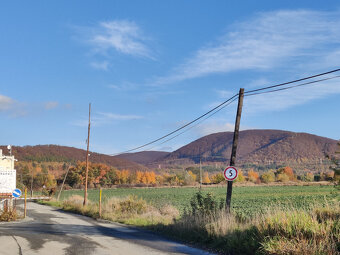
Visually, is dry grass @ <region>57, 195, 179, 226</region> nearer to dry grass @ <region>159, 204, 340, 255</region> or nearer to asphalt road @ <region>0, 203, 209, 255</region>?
asphalt road @ <region>0, 203, 209, 255</region>

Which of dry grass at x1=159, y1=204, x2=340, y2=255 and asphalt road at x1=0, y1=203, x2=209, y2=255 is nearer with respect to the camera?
dry grass at x1=159, y1=204, x2=340, y2=255

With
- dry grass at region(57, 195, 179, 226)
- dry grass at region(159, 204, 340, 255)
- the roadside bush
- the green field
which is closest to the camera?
dry grass at region(159, 204, 340, 255)

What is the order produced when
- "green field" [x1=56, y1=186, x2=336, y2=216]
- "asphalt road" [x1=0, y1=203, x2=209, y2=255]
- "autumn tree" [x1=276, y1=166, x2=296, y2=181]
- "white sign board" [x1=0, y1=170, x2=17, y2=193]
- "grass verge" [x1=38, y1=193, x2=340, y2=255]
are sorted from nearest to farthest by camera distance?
1. "grass verge" [x1=38, y1=193, x2=340, y2=255]
2. "asphalt road" [x1=0, y1=203, x2=209, y2=255]
3. "white sign board" [x1=0, y1=170, x2=17, y2=193]
4. "green field" [x1=56, y1=186, x2=336, y2=216]
5. "autumn tree" [x1=276, y1=166, x2=296, y2=181]

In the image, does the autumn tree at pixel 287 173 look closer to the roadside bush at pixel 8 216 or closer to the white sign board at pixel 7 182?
the white sign board at pixel 7 182

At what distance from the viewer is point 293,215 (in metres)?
12.4

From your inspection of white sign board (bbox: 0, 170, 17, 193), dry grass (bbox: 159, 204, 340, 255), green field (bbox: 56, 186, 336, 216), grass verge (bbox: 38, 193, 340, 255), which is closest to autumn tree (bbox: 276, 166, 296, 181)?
green field (bbox: 56, 186, 336, 216)

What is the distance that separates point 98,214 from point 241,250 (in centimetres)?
2014

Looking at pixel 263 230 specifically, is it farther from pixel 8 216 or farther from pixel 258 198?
pixel 258 198

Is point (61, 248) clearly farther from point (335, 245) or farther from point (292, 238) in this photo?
point (335, 245)

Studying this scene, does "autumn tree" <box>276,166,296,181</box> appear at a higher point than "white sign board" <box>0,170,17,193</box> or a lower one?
higher

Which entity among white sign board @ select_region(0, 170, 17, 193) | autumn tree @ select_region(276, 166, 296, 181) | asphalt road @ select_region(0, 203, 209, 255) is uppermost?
autumn tree @ select_region(276, 166, 296, 181)

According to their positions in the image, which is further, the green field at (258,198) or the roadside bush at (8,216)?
the green field at (258,198)

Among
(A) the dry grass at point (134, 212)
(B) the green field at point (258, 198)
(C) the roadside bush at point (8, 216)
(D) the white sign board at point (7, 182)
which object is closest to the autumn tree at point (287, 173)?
(B) the green field at point (258, 198)

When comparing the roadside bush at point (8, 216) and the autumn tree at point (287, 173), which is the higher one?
the autumn tree at point (287, 173)
